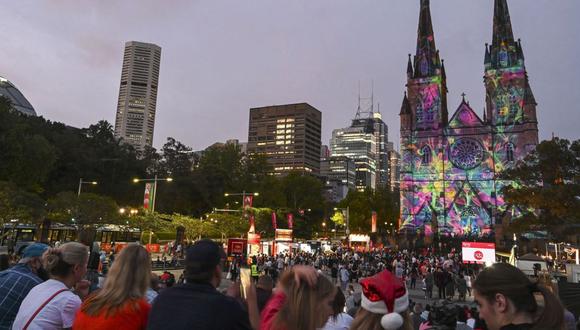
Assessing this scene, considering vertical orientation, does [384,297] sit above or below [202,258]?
below

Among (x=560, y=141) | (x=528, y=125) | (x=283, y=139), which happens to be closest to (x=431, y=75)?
(x=528, y=125)

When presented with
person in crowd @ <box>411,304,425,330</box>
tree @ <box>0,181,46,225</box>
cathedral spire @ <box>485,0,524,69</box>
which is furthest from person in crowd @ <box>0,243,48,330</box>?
cathedral spire @ <box>485,0,524,69</box>

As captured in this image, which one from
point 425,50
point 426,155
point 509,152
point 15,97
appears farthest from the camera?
point 15,97

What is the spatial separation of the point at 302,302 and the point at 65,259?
2245 mm

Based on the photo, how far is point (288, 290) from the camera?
3.00 metres

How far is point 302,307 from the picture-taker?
2908 mm

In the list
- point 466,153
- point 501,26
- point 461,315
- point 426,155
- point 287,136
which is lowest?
point 461,315

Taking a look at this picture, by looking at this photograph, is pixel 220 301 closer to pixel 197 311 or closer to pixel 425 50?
pixel 197 311

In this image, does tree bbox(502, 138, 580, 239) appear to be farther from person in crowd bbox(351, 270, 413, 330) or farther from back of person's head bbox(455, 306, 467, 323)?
person in crowd bbox(351, 270, 413, 330)

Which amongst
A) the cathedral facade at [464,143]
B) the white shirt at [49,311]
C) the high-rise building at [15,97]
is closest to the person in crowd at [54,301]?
the white shirt at [49,311]

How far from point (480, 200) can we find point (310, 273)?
230 feet

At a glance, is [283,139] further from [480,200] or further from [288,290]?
[288,290]

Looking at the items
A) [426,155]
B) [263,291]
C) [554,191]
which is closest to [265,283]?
[263,291]

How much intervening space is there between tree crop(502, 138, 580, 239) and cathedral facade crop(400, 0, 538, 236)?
2856 cm
